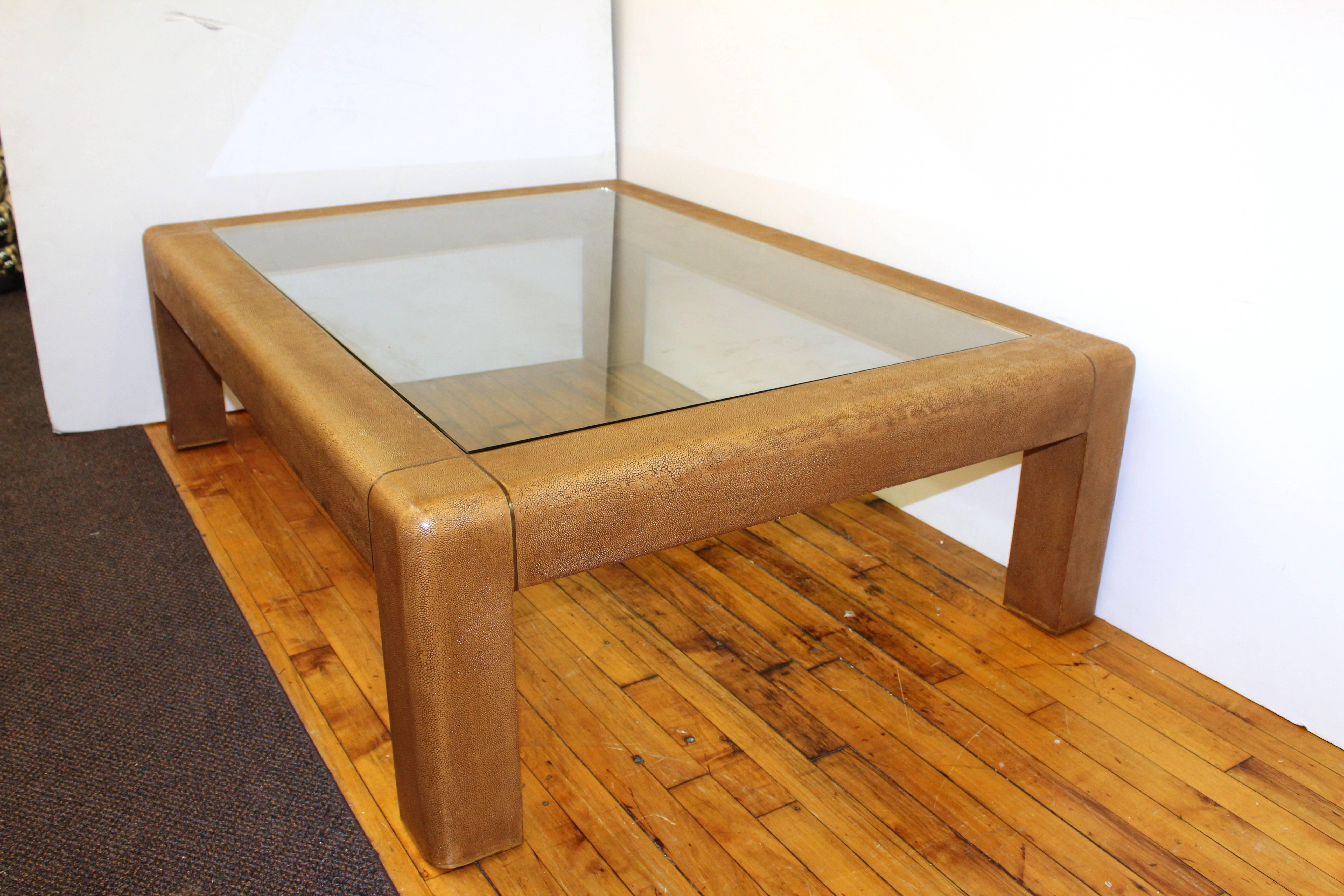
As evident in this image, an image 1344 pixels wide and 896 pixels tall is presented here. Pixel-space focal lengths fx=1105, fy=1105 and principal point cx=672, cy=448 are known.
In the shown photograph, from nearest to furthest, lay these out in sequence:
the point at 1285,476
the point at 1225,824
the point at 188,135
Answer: the point at 1225,824, the point at 1285,476, the point at 188,135

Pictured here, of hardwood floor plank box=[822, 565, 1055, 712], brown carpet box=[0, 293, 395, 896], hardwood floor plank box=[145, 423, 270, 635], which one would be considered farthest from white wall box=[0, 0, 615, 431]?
hardwood floor plank box=[822, 565, 1055, 712]

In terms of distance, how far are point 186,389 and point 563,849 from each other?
1.35 metres

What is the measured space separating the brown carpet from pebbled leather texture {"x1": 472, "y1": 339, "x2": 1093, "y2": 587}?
428 millimetres

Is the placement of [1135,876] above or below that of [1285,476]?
below

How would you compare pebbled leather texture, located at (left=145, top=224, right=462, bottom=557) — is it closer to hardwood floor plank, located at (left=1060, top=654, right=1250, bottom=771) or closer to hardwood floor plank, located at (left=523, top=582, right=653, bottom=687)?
hardwood floor plank, located at (left=523, top=582, right=653, bottom=687)

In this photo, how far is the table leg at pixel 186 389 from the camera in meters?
2.07

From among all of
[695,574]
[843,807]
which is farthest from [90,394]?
[843,807]

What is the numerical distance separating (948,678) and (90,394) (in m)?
1.75

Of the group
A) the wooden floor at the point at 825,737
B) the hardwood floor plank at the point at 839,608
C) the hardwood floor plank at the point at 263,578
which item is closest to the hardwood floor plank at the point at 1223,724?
the wooden floor at the point at 825,737

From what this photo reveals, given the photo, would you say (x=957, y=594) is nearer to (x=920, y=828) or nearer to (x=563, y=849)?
(x=920, y=828)

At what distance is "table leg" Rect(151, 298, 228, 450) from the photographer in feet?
6.81

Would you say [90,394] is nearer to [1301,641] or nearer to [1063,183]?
[1063,183]

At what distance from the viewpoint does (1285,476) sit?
1.39 metres

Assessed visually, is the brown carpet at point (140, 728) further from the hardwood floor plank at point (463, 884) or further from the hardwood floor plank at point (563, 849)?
the hardwood floor plank at point (563, 849)
